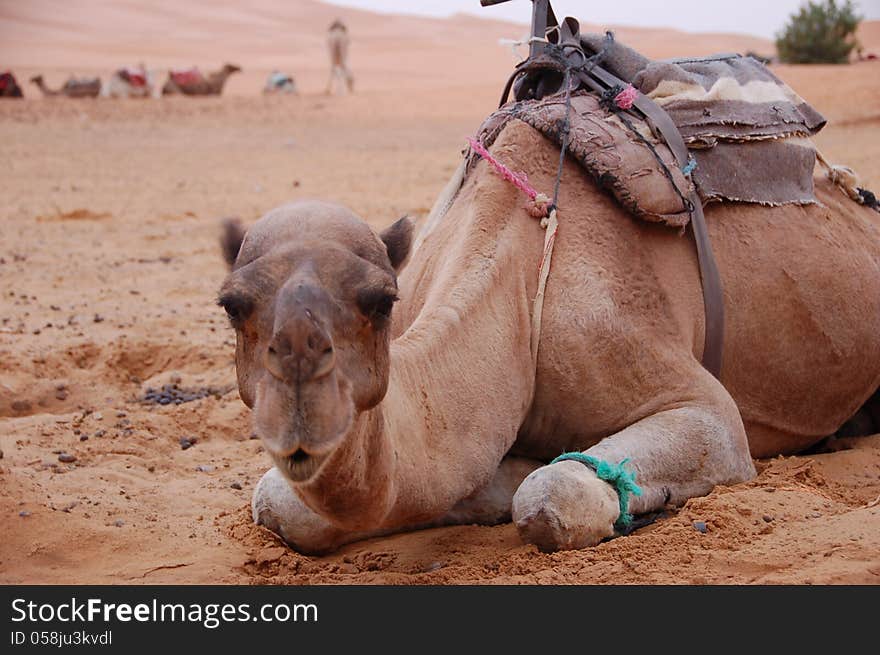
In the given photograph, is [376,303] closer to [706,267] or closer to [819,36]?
[706,267]

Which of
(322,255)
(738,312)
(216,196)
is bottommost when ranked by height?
(216,196)

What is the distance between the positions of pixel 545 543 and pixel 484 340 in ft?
2.37

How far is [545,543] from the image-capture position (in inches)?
141

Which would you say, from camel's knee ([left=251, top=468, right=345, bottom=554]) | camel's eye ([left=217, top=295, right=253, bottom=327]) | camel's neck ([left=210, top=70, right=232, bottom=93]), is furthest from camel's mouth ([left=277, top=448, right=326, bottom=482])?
camel's neck ([left=210, top=70, right=232, bottom=93])

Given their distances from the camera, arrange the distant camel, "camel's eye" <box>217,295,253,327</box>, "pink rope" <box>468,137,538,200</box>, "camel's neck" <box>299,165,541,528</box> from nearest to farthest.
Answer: "camel's eye" <box>217,295,253,327</box> < "camel's neck" <box>299,165,541,528</box> < "pink rope" <box>468,137,538,200</box> < the distant camel

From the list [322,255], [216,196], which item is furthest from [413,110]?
[322,255]

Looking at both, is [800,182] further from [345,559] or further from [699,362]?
[345,559]

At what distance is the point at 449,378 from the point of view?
3.79 m

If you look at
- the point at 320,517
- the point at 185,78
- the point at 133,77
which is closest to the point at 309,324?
the point at 320,517

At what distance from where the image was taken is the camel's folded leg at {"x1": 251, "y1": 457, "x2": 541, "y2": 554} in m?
3.91

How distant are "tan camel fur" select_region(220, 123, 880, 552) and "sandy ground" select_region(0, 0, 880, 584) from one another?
0.17 m

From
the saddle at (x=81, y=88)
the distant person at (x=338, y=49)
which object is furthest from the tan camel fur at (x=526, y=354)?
the distant person at (x=338, y=49)

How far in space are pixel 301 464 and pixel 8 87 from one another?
3176 centimetres

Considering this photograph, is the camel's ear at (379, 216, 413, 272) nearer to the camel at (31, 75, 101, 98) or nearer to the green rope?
the green rope
